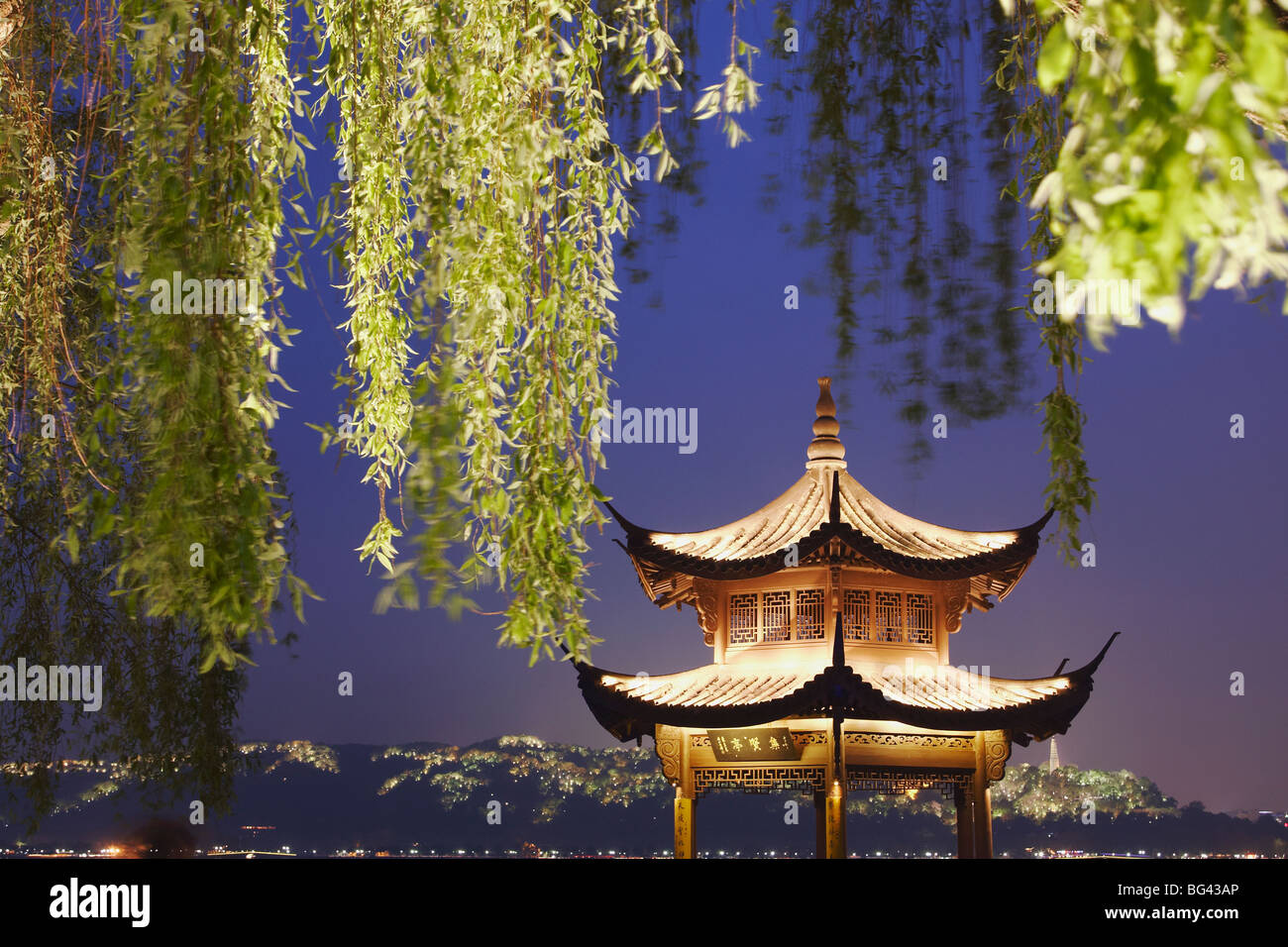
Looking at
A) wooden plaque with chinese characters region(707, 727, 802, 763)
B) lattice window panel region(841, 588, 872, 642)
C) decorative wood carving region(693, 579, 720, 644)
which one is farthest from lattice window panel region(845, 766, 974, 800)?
decorative wood carving region(693, 579, 720, 644)

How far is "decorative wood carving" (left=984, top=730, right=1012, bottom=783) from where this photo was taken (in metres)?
7.93

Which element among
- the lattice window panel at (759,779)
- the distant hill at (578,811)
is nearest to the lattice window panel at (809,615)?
the lattice window panel at (759,779)

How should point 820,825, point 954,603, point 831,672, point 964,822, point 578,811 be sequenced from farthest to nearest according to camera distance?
point 578,811 < point 820,825 < point 954,603 < point 964,822 < point 831,672

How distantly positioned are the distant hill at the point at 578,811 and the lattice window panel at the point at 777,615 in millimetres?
6713

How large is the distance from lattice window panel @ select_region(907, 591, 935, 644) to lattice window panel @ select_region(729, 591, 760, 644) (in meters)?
1.10

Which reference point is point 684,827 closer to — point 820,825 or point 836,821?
point 836,821

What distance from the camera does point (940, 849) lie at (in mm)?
21422

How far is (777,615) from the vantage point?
8.20m

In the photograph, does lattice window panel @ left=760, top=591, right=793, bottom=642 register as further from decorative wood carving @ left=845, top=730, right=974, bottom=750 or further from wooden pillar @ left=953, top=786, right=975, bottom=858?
wooden pillar @ left=953, top=786, right=975, bottom=858

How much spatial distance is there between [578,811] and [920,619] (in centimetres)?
2031

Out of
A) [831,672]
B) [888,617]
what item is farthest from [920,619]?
[831,672]
